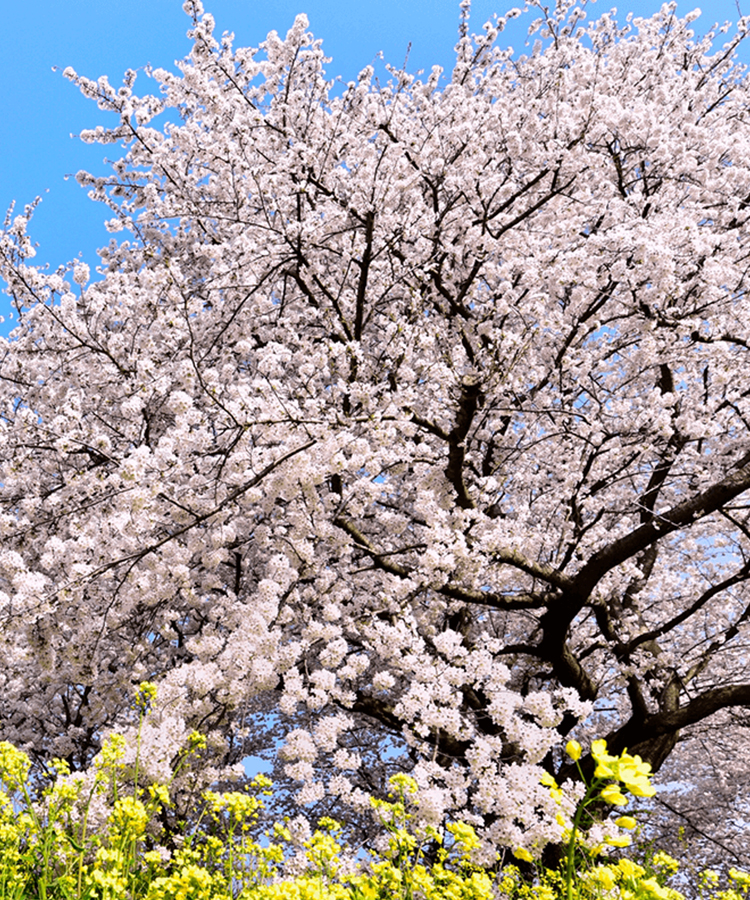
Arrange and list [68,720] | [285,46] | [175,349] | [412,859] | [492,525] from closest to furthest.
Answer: [412,859]
[175,349]
[492,525]
[68,720]
[285,46]

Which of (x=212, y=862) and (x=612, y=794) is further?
(x=212, y=862)

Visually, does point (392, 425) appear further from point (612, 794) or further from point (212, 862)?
point (612, 794)

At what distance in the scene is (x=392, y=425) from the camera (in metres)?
5.71

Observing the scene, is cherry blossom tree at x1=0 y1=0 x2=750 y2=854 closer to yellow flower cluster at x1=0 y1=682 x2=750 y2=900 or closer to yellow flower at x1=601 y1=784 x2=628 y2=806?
yellow flower cluster at x1=0 y1=682 x2=750 y2=900

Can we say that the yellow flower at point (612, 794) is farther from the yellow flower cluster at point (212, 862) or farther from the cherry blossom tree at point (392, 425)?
the cherry blossom tree at point (392, 425)

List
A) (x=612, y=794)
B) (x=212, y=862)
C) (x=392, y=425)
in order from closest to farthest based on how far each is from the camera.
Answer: (x=612, y=794) < (x=212, y=862) < (x=392, y=425)

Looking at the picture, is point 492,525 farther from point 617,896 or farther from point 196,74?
point 196,74

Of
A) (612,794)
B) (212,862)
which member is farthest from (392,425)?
(612,794)

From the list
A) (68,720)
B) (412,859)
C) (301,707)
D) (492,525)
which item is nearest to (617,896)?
(412,859)

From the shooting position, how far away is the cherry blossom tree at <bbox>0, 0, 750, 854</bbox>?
5.24 meters

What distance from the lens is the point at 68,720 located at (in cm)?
769

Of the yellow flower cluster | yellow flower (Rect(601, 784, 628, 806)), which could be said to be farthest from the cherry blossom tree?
yellow flower (Rect(601, 784, 628, 806))

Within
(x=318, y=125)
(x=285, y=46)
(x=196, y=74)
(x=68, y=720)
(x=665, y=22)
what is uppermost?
(x=665, y=22)

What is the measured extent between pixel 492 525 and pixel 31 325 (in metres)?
5.39
